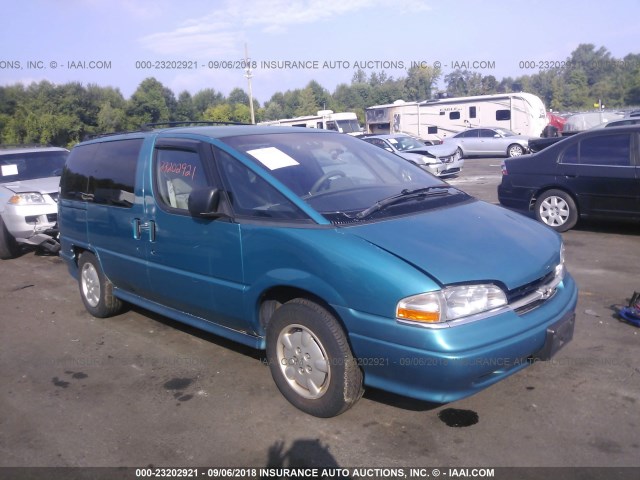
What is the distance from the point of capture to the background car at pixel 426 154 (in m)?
16.5

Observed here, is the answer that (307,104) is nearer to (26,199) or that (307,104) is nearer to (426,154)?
(426,154)

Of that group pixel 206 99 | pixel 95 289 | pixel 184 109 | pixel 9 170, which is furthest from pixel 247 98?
pixel 95 289

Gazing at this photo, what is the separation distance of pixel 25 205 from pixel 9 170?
4.00ft

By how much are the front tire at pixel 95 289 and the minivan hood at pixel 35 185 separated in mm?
3421

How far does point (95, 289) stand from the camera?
18.1 feet

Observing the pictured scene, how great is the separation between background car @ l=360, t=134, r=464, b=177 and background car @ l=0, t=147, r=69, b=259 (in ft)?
30.9

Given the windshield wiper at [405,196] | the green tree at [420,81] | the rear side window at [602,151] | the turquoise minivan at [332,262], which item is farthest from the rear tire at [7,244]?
the green tree at [420,81]

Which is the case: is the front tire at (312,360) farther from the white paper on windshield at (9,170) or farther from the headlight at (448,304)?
the white paper on windshield at (9,170)

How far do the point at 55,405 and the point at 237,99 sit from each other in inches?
2550

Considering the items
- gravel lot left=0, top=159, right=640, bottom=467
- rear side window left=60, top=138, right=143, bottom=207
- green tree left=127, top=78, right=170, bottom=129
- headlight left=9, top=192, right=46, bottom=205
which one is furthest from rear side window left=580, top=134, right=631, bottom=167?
green tree left=127, top=78, right=170, bottom=129

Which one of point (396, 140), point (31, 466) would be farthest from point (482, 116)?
point (31, 466)

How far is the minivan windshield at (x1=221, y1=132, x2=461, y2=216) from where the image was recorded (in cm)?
372

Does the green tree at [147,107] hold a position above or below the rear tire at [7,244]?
above

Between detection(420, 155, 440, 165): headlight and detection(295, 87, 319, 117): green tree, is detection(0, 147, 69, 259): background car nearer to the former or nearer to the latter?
detection(420, 155, 440, 165): headlight
